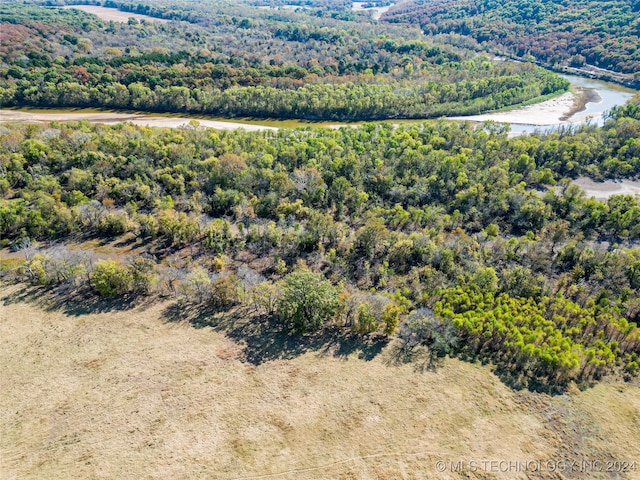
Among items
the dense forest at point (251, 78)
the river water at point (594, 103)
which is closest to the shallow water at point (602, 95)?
the river water at point (594, 103)

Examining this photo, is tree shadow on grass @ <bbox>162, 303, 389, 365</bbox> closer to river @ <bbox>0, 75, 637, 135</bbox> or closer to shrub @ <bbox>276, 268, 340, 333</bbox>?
shrub @ <bbox>276, 268, 340, 333</bbox>

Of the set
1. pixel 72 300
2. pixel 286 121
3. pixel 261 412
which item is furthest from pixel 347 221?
pixel 286 121

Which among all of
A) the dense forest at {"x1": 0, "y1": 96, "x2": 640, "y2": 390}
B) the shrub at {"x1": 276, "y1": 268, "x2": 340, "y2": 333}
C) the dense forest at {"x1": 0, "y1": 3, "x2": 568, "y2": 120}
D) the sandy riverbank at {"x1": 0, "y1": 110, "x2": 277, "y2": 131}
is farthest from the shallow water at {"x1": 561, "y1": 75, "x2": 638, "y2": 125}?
the shrub at {"x1": 276, "y1": 268, "x2": 340, "y2": 333}

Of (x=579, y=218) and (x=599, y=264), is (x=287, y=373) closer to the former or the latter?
(x=599, y=264)

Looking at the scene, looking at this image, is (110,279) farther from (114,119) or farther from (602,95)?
(602,95)

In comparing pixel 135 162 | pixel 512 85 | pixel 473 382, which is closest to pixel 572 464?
pixel 473 382

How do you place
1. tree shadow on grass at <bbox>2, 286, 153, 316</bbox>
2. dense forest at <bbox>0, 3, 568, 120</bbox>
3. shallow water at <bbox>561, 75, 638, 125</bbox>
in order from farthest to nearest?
shallow water at <bbox>561, 75, 638, 125</bbox> → dense forest at <bbox>0, 3, 568, 120</bbox> → tree shadow on grass at <bbox>2, 286, 153, 316</bbox>
